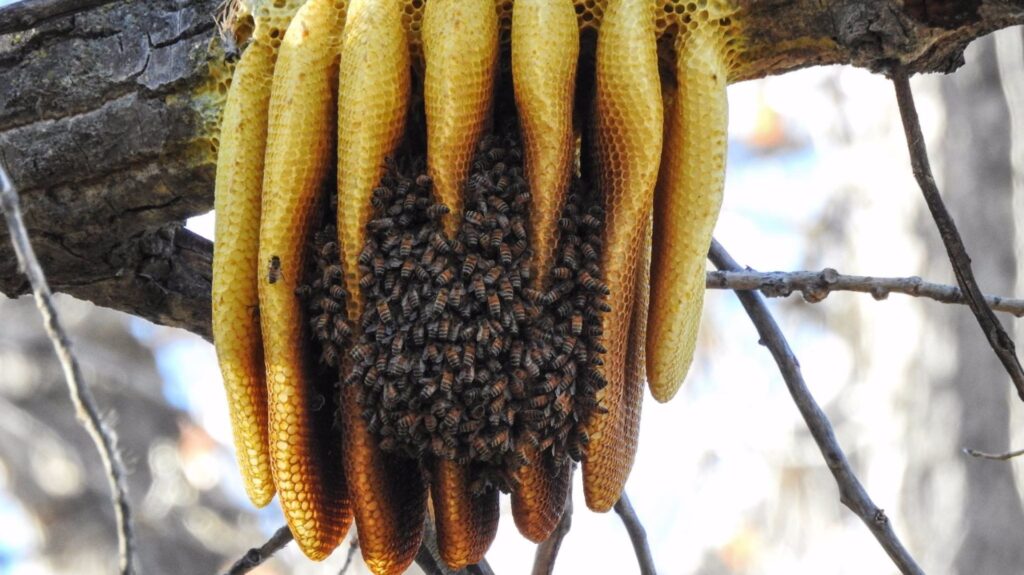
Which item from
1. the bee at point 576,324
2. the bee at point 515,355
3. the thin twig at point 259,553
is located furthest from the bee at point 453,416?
the thin twig at point 259,553

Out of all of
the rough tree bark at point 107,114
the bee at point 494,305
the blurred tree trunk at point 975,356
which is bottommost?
the bee at point 494,305

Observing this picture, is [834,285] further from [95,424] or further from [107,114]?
[95,424]

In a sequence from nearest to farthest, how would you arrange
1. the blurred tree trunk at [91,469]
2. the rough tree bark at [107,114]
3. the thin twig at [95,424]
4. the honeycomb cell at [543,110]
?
1. the thin twig at [95,424]
2. the honeycomb cell at [543,110]
3. the rough tree bark at [107,114]
4. the blurred tree trunk at [91,469]

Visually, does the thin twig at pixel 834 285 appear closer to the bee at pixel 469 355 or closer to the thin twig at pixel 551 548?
the thin twig at pixel 551 548

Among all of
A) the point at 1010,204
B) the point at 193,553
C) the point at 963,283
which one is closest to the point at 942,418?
the point at 1010,204

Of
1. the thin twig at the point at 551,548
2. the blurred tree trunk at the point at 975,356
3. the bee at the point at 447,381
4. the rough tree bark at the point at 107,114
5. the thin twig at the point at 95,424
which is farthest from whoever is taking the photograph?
the blurred tree trunk at the point at 975,356

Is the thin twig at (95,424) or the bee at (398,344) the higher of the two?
the bee at (398,344)
